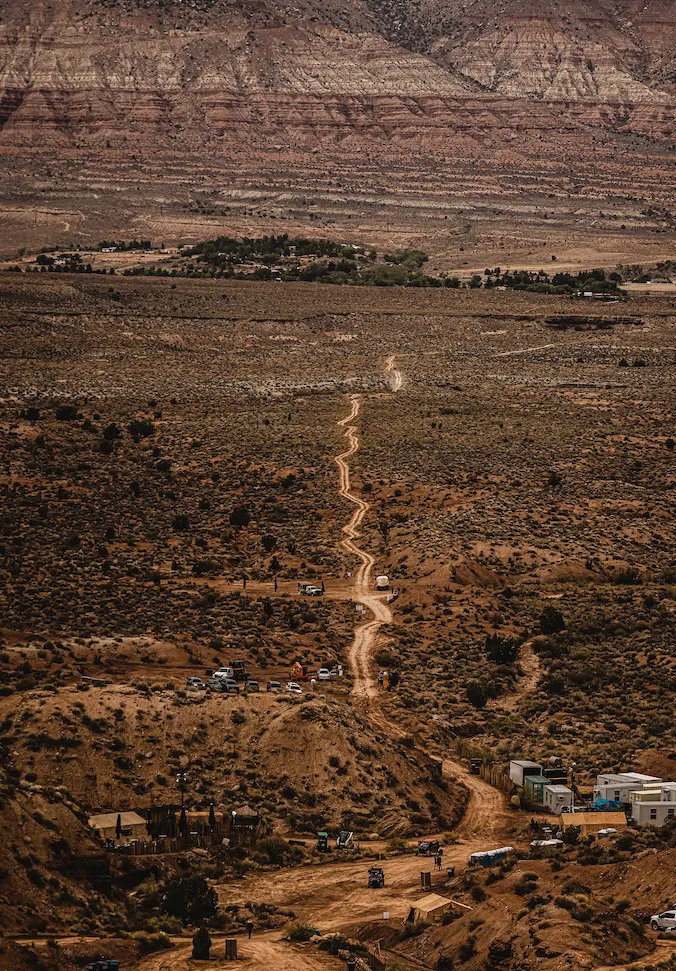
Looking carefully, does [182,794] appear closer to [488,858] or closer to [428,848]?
[428,848]

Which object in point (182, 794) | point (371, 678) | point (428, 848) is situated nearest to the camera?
point (428, 848)

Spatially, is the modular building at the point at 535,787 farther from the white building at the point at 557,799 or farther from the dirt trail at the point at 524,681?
the dirt trail at the point at 524,681

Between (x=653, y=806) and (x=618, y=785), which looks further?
(x=618, y=785)

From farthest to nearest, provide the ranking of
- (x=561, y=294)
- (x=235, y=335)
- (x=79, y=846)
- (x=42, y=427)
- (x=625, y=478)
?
1. (x=561, y=294)
2. (x=235, y=335)
3. (x=42, y=427)
4. (x=625, y=478)
5. (x=79, y=846)

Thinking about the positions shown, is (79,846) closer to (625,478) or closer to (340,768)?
(340,768)

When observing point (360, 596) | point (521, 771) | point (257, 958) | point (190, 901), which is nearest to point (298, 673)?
point (521, 771)

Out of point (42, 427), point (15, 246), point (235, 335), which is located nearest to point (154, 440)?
point (42, 427)

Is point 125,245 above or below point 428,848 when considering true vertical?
below
